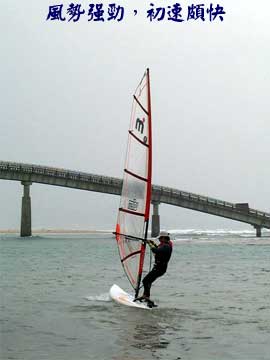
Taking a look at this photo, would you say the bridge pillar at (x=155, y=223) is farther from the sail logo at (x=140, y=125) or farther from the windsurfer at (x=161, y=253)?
the sail logo at (x=140, y=125)

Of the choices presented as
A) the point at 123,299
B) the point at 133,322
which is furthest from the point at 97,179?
the point at 133,322

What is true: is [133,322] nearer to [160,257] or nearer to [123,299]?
[160,257]

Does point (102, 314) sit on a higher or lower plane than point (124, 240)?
lower

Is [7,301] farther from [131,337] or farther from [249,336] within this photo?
[249,336]

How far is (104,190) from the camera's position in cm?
8331

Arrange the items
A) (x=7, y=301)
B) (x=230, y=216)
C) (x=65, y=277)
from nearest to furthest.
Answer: (x=7, y=301) → (x=65, y=277) → (x=230, y=216)

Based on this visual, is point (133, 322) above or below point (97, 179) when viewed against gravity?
below

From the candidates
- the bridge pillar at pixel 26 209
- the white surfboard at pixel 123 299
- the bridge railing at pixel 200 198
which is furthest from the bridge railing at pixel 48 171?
the white surfboard at pixel 123 299

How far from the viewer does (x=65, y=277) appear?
2483 cm

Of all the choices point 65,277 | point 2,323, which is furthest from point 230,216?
point 2,323

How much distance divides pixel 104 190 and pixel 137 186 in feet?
226

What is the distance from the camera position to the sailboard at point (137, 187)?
1420 cm

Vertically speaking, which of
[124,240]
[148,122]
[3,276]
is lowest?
[3,276]

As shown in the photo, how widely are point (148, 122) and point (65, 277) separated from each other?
12.4m
